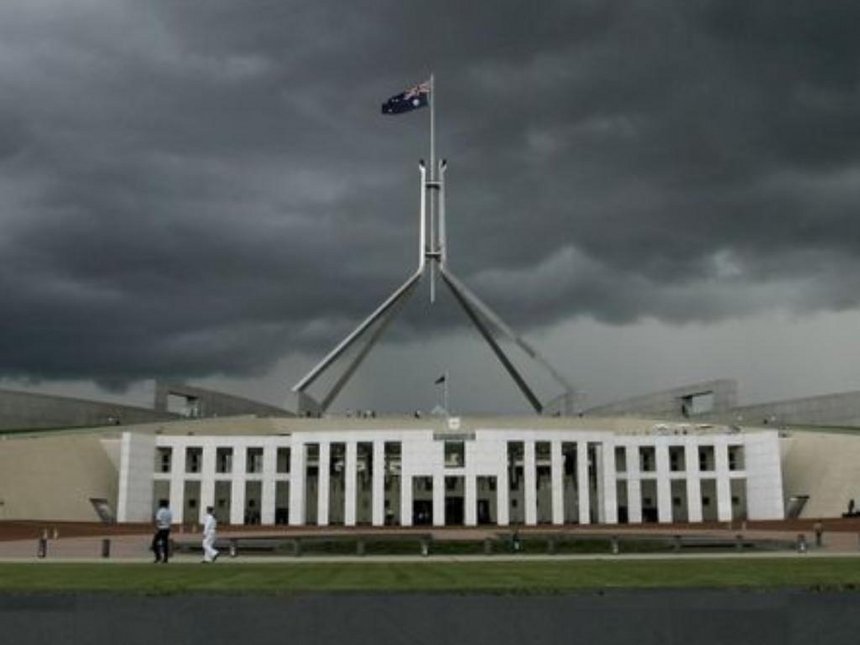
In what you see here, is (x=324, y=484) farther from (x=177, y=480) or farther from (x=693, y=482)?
(x=693, y=482)

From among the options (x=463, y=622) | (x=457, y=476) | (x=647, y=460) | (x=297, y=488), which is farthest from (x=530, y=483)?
(x=463, y=622)

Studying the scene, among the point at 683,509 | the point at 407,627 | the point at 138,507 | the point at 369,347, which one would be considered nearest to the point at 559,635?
the point at 407,627

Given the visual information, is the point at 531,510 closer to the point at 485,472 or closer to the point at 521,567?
the point at 485,472

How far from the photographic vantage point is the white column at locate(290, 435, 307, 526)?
191 feet

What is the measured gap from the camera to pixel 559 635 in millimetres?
7969

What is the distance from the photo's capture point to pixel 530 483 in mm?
57094

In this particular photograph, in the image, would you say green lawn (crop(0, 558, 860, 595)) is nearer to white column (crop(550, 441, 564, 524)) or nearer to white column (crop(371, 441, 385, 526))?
white column (crop(550, 441, 564, 524))

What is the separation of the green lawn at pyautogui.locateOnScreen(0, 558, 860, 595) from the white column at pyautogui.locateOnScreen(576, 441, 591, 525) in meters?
38.3

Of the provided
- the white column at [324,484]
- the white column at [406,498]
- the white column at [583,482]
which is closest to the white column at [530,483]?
the white column at [583,482]

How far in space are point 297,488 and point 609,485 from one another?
727 inches

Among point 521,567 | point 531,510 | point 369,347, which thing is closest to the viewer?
point 521,567

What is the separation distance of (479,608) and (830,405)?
2710 inches

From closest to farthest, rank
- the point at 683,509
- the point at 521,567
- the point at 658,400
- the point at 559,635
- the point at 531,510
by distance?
the point at 559,635, the point at 521,567, the point at 531,510, the point at 683,509, the point at 658,400

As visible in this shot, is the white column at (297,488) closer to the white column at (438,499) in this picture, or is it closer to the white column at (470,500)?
the white column at (438,499)
